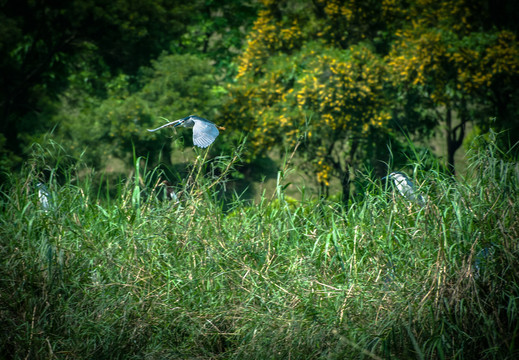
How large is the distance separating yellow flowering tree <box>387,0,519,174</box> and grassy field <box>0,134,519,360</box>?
438cm

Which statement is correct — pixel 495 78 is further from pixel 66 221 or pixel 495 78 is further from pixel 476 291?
pixel 66 221

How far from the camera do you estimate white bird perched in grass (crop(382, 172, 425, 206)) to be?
2.82 meters

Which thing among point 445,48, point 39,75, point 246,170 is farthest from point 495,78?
point 39,75

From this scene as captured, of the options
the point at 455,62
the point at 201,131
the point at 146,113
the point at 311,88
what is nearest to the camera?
the point at 201,131

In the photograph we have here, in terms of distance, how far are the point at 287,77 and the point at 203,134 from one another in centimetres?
479

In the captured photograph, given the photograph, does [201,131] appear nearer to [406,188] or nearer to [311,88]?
[406,188]

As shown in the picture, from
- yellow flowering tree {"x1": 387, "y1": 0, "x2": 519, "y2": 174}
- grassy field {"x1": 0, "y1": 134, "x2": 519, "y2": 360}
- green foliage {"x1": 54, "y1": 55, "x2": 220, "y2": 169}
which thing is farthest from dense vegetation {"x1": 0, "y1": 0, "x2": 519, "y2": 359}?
green foliage {"x1": 54, "y1": 55, "x2": 220, "y2": 169}

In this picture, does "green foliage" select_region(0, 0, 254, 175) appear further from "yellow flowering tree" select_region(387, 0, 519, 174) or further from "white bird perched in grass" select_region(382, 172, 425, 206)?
"white bird perched in grass" select_region(382, 172, 425, 206)

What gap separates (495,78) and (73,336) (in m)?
6.66

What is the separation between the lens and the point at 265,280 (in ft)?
8.43

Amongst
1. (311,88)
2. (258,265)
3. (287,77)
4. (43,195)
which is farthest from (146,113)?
(258,265)

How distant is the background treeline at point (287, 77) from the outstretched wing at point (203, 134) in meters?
3.65

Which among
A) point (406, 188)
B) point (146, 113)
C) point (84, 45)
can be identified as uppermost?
point (406, 188)

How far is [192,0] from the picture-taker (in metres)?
9.54
